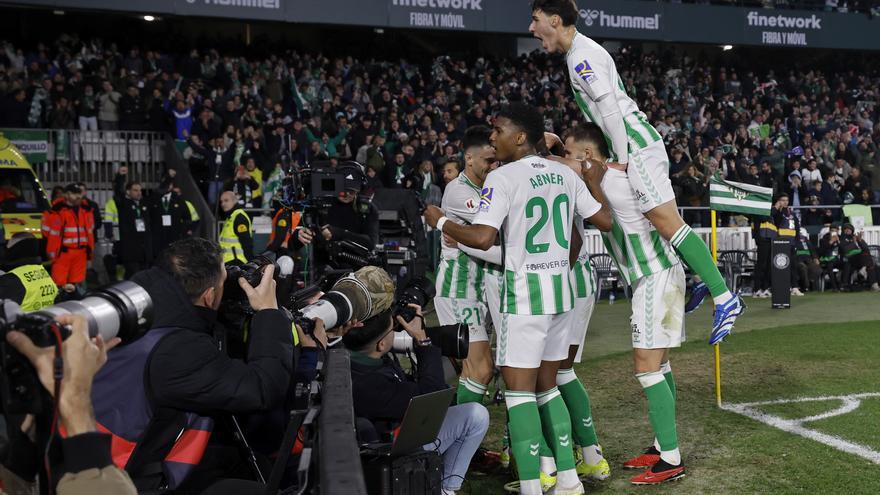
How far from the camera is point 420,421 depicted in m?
3.59

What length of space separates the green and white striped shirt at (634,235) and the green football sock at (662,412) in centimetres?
62

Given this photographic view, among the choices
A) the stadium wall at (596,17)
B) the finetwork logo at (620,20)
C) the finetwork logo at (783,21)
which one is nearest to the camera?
the stadium wall at (596,17)

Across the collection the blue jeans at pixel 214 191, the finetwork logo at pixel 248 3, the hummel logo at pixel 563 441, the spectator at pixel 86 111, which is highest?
the finetwork logo at pixel 248 3

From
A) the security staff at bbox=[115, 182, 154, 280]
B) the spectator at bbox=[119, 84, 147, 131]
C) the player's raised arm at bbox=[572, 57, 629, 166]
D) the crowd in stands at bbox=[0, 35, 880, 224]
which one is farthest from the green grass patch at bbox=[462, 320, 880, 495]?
the spectator at bbox=[119, 84, 147, 131]

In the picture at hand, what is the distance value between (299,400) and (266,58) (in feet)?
68.0

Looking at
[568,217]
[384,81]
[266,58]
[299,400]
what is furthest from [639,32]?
[299,400]

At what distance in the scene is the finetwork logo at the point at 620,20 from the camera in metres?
24.7

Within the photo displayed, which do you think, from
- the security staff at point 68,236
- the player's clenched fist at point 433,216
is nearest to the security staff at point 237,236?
the security staff at point 68,236

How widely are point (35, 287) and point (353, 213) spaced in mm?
3181

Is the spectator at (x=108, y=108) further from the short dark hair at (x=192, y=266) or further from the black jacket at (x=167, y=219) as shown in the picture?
the short dark hair at (x=192, y=266)

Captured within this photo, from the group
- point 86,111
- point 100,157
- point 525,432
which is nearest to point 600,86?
point 525,432

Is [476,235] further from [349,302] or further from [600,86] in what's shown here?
[600,86]

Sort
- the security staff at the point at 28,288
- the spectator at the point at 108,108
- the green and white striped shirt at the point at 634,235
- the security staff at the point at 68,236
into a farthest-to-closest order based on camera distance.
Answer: the spectator at the point at 108,108 → the security staff at the point at 68,236 → the security staff at the point at 28,288 → the green and white striped shirt at the point at 634,235

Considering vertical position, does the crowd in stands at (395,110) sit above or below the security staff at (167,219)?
above
